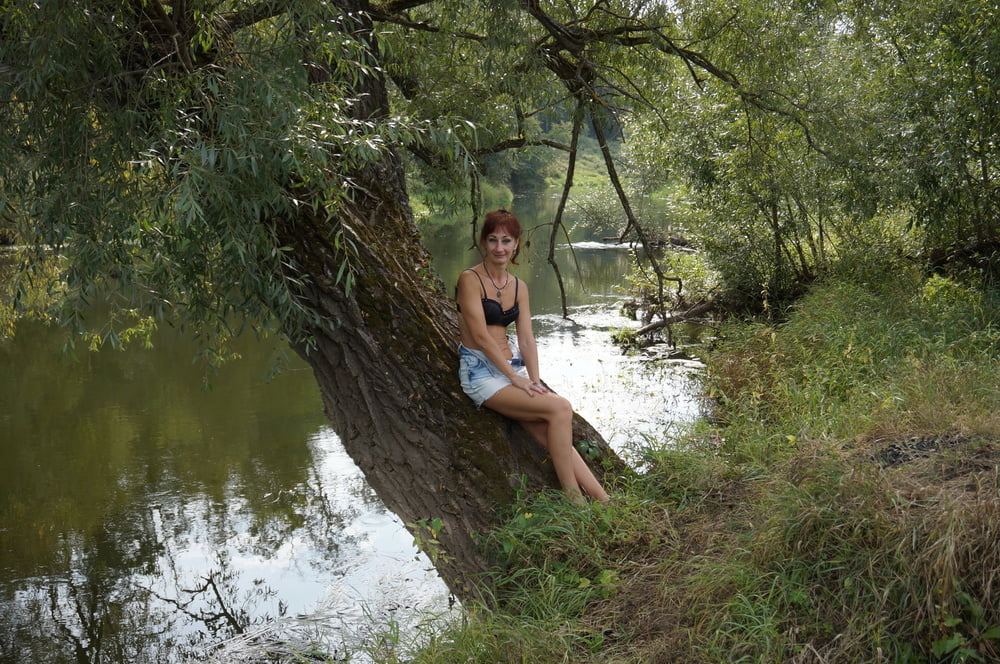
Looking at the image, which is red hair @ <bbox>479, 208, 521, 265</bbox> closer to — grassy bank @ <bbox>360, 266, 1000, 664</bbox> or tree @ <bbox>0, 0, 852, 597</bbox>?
tree @ <bbox>0, 0, 852, 597</bbox>

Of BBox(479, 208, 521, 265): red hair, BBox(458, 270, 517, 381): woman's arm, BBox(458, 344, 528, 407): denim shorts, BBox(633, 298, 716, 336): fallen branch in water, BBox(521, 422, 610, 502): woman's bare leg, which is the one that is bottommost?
BBox(521, 422, 610, 502): woman's bare leg

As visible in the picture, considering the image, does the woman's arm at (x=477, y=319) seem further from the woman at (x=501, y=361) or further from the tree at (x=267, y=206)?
the tree at (x=267, y=206)

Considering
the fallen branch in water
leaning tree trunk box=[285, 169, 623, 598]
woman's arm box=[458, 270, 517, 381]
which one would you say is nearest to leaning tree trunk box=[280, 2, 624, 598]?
leaning tree trunk box=[285, 169, 623, 598]

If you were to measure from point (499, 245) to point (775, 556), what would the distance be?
70.2 inches

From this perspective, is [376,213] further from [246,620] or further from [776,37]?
[776,37]

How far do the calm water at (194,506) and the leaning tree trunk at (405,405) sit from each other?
0.39 m

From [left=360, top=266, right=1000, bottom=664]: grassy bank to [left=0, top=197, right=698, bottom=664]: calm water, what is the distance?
1.20 metres

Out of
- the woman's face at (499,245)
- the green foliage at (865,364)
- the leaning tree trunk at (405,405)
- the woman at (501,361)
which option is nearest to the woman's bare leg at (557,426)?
the woman at (501,361)

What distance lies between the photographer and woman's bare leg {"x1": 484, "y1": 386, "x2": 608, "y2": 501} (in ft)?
12.7

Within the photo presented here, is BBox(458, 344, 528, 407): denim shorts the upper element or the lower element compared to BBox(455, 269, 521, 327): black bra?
lower

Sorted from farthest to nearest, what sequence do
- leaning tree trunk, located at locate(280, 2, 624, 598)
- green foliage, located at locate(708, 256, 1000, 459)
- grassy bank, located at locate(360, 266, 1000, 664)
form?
green foliage, located at locate(708, 256, 1000, 459) < leaning tree trunk, located at locate(280, 2, 624, 598) < grassy bank, located at locate(360, 266, 1000, 664)

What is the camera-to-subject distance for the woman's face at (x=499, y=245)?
3932 millimetres

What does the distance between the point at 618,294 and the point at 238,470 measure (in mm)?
9456

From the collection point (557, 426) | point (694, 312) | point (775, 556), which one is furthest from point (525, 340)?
point (694, 312)
